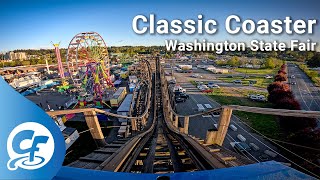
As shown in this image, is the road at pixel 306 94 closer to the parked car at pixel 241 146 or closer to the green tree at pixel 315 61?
the parked car at pixel 241 146

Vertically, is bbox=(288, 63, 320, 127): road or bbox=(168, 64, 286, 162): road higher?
bbox=(288, 63, 320, 127): road

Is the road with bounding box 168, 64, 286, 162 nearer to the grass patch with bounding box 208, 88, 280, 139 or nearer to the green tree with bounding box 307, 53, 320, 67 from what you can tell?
the grass patch with bounding box 208, 88, 280, 139

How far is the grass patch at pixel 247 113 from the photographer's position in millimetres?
13039

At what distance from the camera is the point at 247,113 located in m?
16.2

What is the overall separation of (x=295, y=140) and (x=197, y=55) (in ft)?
218

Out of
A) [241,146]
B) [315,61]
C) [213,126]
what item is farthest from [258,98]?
[315,61]

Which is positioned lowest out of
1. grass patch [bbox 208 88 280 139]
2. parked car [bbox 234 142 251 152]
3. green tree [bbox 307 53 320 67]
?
parked car [bbox 234 142 251 152]

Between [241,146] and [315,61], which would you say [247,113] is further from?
[315,61]

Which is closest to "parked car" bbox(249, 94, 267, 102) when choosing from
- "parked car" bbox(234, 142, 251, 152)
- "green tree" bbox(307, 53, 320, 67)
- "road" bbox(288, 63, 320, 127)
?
"road" bbox(288, 63, 320, 127)

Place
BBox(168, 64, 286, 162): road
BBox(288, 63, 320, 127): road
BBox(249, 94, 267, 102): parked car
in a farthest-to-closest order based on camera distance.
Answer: BBox(249, 94, 267, 102): parked car < BBox(288, 63, 320, 127): road < BBox(168, 64, 286, 162): road

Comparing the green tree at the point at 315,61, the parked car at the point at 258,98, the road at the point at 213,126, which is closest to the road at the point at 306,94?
the parked car at the point at 258,98

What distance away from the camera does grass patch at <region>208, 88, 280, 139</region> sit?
13039mm

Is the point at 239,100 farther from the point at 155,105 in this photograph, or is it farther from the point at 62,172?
the point at 62,172

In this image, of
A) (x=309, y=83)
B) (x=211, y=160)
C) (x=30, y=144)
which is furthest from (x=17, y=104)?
(x=309, y=83)
